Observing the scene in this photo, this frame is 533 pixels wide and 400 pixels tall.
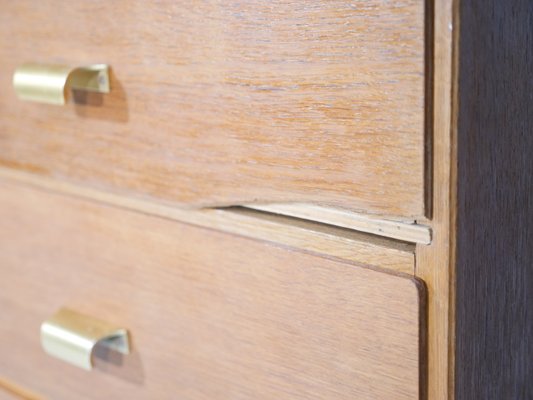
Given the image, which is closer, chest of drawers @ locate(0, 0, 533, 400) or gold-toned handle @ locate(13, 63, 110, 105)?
chest of drawers @ locate(0, 0, 533, 400)

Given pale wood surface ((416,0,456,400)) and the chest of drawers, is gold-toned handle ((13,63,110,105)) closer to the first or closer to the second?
the chest of drawers

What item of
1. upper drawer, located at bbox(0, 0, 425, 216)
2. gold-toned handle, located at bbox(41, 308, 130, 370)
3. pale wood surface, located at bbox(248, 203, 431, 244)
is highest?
upper drawer, located at bbox(0, 0, 425, 216)

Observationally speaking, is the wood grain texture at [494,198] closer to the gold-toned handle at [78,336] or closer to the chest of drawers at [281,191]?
the chest of drawers at [281,191]

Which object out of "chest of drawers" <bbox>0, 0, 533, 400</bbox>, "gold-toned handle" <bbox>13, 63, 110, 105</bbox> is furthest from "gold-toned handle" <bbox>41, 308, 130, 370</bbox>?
"gold-toned handle" <bbox>13, 63, 110, 105</bbox>

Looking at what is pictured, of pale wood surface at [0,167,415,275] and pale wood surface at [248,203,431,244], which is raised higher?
pale wood surface at [248,203,431,244]

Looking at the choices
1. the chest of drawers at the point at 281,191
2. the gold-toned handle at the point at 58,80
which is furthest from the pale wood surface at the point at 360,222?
the gold-toned handle at the point at 58,80

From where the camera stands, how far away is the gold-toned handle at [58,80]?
503 millimetres

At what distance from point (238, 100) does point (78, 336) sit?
223mm

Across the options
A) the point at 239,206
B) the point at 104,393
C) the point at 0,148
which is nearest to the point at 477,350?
the point at 239,206

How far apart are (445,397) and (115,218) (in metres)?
0.25

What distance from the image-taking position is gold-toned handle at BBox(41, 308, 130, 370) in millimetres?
548

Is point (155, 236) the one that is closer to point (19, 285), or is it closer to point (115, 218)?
point (115, 218)

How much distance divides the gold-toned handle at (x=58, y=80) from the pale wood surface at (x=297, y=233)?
73 millimetres

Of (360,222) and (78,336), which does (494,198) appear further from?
(78,336)
